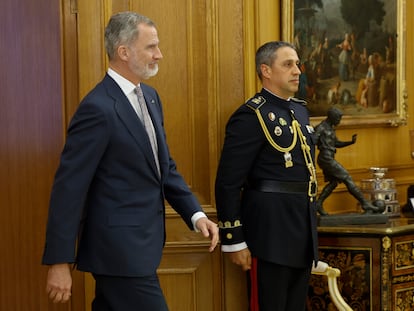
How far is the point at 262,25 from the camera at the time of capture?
424cm

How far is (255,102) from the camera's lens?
391 cm

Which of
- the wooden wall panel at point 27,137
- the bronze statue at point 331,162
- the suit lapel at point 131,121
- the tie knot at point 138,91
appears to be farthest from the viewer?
the bronze statue at point 331,162

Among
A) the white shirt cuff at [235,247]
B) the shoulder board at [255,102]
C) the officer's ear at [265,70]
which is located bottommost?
the white shirt cuff at [235,247]

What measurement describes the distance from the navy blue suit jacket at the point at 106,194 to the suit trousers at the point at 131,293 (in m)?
0.04

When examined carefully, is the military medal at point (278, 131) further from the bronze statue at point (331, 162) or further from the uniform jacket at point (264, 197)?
the bronze statue at point (331, 162)

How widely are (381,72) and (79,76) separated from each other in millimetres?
2060

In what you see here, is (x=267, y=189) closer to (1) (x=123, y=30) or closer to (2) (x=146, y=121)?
(2) (x=146, y=121)

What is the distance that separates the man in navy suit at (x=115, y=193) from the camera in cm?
280

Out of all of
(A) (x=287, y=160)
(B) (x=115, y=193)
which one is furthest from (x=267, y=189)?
(B) (x=115, y=193)

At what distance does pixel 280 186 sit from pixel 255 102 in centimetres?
40

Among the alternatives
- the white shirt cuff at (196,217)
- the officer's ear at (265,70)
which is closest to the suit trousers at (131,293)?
the white shirt cuff at (196,217)

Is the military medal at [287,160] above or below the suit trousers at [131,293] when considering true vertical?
above

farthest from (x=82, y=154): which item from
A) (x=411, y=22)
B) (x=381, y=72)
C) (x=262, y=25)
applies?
(x=411, y=22)

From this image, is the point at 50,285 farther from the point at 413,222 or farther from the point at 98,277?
the point at 413,222
